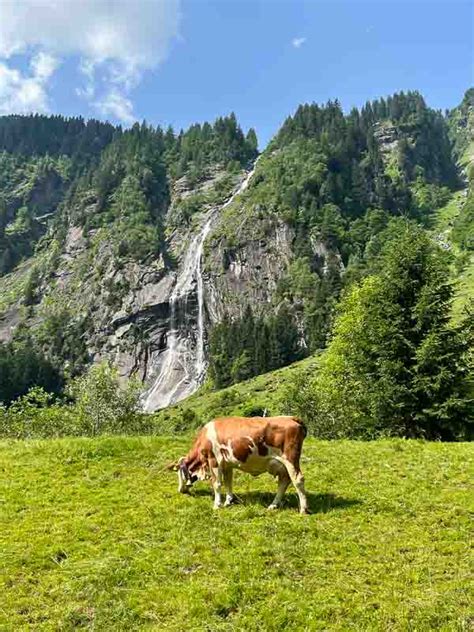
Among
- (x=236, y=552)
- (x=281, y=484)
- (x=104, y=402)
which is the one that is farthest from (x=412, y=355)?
(x=104, y=402)

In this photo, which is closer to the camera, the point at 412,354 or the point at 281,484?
the point at 281,484

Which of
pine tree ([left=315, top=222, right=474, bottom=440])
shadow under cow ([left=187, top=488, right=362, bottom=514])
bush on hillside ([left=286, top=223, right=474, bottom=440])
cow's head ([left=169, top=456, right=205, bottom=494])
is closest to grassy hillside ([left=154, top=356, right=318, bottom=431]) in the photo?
bush on hillside ([left=286, top=223, right=474, bottom=440])

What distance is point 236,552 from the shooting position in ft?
38.9

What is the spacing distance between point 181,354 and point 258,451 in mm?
155968

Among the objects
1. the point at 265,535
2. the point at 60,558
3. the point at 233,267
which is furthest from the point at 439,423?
the point at 233,267

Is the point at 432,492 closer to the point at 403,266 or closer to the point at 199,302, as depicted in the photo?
the point at 403,266

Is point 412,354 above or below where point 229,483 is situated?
above

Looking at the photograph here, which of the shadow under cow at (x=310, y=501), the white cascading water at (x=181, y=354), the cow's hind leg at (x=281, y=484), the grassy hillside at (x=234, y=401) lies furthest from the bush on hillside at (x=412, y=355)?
the white cascading water at (x=181, y=354)

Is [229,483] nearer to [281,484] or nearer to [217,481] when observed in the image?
[217,481]

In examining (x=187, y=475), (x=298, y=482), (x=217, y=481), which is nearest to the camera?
(x=298, y=482)

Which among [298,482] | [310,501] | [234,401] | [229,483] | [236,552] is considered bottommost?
[236,552]

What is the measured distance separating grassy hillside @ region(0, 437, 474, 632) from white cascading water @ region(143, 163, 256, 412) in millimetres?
136785

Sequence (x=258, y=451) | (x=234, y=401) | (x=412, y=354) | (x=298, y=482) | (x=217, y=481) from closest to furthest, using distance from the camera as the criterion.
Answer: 1. (x=298, y=482)
2. (x=258, y=451)
3. (x=217, y=481)
4. (x=412, y=354)
5. (x=234, y=401)

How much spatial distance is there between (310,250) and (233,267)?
27818 millimetres
